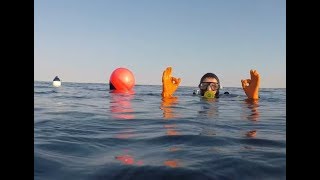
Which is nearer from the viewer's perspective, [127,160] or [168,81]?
[127,160]

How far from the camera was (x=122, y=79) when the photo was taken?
19.5m

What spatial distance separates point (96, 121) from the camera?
6.53 meters

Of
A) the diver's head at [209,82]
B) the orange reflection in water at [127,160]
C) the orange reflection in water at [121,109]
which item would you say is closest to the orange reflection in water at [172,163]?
the orange reflection in water at [127,160]

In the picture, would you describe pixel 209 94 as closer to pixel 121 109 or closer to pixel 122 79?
pixel 121 109

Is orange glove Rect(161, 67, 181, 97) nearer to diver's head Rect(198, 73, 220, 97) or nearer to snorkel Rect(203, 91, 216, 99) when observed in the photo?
diver's head Rect(198, 73, 220, 97)

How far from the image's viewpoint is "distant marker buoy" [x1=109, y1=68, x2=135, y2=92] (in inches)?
771

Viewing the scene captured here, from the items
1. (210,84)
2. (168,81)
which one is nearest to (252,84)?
(210,84)

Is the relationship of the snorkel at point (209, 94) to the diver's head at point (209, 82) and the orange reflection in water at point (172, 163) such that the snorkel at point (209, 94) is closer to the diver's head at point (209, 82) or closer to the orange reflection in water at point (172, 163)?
the diver's head at point (209, 82)

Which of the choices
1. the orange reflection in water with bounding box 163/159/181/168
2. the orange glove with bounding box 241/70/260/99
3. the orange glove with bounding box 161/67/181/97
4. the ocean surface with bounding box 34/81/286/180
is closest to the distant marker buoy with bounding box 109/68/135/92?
the orange glove with bounding box 161/67/181/97
